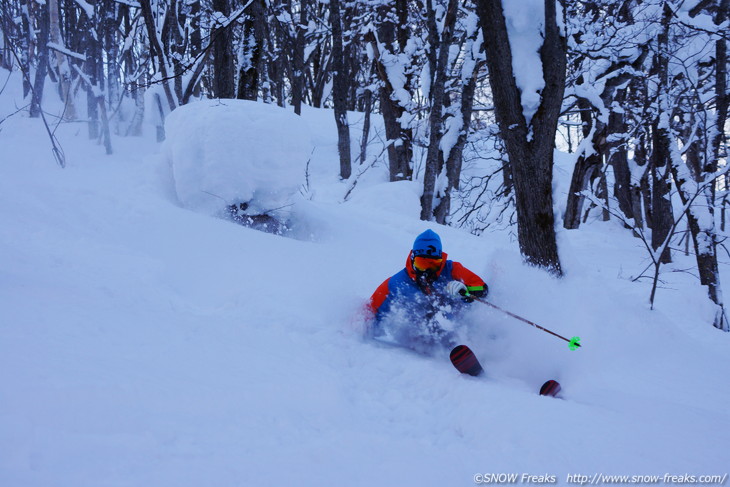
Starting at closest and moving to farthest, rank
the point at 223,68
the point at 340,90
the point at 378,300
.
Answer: the point at 378,300, the point at 223,68, the point at 340,90

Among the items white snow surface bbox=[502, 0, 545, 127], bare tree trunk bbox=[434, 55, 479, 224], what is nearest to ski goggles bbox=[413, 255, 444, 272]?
white snow surface bbox=[502, 0, 545, 127]

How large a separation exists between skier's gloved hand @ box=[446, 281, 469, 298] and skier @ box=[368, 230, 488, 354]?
0.42 ft

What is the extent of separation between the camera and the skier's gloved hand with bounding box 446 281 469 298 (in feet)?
13.0

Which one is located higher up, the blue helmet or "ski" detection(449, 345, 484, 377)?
the blue helmet

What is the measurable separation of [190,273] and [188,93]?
16.6ft

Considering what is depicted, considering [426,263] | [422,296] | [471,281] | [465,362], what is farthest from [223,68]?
[465,362]

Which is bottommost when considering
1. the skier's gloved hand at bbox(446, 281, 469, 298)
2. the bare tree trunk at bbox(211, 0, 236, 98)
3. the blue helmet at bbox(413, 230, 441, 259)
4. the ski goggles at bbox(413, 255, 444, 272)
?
the skier's gloved hand at bbox(446, 281, 469, 298)

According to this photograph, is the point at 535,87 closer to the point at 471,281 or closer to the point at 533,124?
the point at 533,124

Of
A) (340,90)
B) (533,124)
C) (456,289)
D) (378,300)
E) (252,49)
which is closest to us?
(456,289)

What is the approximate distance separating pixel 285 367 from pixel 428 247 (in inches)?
69.7

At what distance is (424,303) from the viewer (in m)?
4.27

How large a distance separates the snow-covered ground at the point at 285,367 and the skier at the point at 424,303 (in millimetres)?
216

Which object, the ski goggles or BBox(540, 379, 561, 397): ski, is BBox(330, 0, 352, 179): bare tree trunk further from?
BBox(540, 379, 561, 397): ski

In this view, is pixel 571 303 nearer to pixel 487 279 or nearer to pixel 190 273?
pixel 487 279
